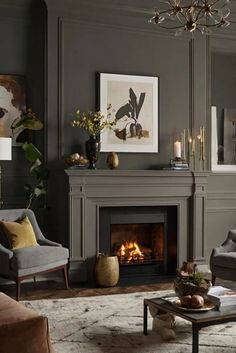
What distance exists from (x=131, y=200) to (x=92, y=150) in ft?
2.49

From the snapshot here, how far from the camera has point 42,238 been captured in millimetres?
5488

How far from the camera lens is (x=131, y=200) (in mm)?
6055

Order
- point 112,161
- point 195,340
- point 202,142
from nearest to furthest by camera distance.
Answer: point 195,340 < point 112,161 < point 202,142

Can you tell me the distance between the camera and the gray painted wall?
19.3ft

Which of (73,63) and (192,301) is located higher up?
(73,63)

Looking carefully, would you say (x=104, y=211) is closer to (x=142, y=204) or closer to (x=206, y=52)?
(x=142, y=204)

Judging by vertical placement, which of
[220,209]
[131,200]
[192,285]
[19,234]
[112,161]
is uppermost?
[112,161]

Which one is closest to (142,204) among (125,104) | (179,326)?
(125,104)

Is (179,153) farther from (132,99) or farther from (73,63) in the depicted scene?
(73,63)

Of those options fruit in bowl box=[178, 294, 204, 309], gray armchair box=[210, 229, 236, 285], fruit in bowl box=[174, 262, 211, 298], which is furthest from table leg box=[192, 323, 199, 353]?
gray armchair box=[210, 229, 236, 285]

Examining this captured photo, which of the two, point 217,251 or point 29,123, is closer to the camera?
point 217,251

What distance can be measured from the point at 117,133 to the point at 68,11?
151 cm

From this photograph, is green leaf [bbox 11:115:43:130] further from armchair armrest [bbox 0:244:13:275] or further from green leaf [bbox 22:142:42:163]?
armchair armrest [bbox 0:244:13:275]

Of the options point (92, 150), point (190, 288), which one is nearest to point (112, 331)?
point (190, 288)
